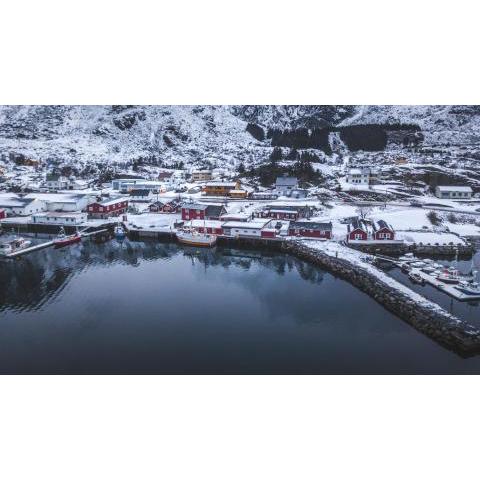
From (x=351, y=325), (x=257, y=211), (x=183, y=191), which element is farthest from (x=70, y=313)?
(x=183, y=191)

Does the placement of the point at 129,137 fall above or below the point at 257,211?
above

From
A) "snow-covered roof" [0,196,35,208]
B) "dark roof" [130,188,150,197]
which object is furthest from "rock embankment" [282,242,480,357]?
"snow-covered roof" [0,196,35,208]

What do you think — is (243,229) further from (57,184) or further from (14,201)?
(57,184)

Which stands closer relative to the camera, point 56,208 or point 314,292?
point 314,292

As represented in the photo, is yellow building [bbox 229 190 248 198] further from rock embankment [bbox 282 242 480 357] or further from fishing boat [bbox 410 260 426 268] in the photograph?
fishing boat [bbox 410 260 426 268]

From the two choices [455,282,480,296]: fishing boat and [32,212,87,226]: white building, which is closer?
[455,282,480,296]: fishing boat

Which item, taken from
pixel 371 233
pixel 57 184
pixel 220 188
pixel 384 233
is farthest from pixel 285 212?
pixel 57 184

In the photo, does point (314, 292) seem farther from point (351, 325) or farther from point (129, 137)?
point (129, 137)
